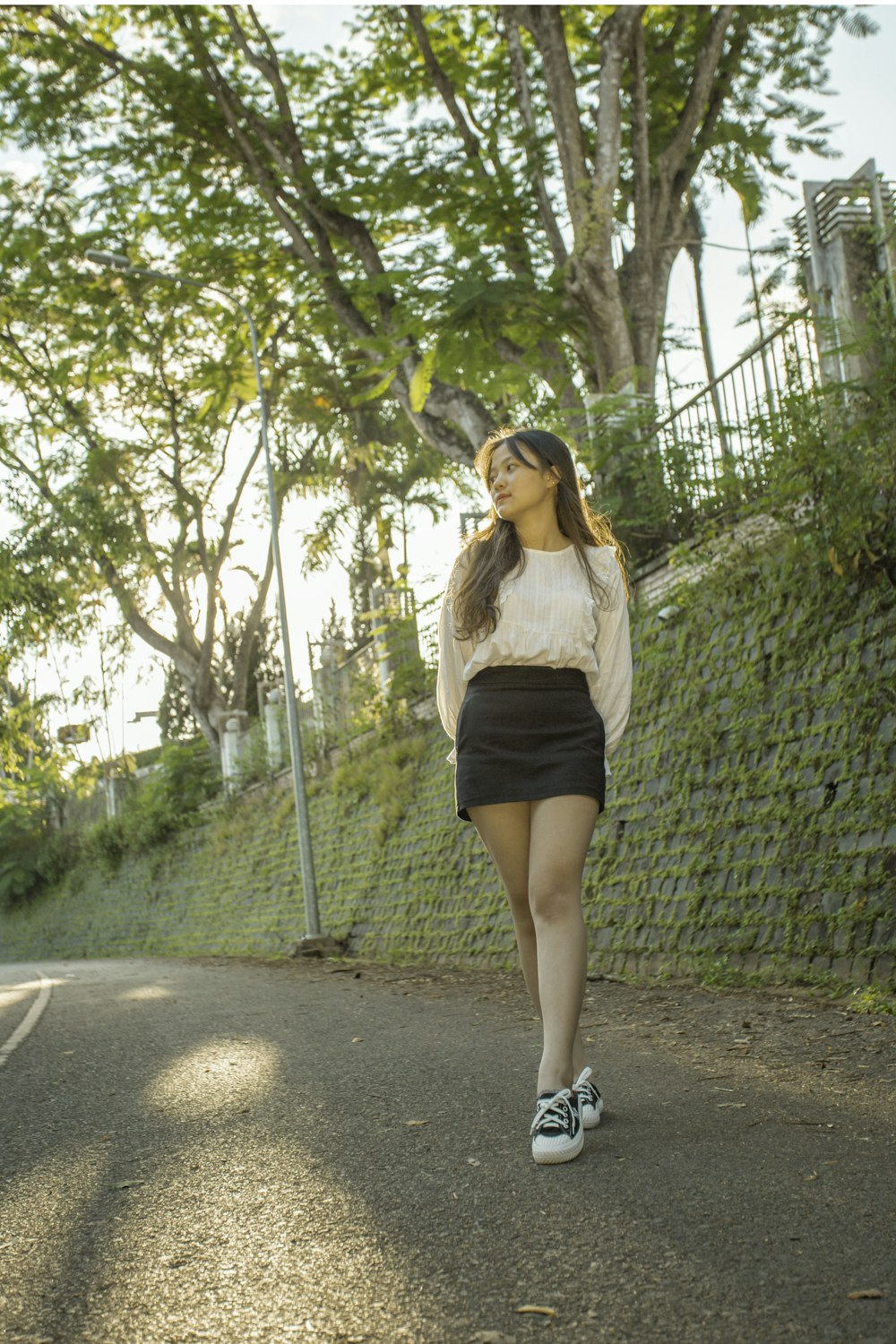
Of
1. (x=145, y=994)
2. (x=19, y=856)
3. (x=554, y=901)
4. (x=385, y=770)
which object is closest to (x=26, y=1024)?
(x=145, y=994)

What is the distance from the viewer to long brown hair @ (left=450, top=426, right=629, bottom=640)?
13.4ft

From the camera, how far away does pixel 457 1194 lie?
3.36 meters

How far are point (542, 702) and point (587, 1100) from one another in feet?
3.97

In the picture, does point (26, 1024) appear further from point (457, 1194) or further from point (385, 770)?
point (385, 770)

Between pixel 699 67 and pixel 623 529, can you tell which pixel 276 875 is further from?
pixel 699 67

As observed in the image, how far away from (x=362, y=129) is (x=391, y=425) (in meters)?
13.8

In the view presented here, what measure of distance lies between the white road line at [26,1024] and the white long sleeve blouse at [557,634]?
391cm

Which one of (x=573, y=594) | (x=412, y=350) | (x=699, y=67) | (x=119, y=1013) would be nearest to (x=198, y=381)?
(x=412, y=350)

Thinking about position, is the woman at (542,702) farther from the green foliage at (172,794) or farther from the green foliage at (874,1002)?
the green foliage at (172,794)

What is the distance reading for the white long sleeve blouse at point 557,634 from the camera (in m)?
4.05

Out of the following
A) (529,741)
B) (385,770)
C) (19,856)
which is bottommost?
(19,856)

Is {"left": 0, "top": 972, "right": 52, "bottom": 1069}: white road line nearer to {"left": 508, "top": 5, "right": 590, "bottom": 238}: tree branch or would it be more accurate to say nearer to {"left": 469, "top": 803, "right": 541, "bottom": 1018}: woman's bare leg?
{"left": 469, "top": 803, "right": 541, "bottom": 1018}: woman's bare leg

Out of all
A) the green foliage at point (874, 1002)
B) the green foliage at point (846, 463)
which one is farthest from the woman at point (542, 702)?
the green foliage at point (846, 463)

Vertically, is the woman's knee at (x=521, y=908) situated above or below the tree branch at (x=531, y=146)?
below
